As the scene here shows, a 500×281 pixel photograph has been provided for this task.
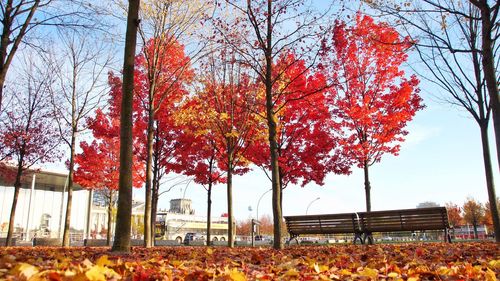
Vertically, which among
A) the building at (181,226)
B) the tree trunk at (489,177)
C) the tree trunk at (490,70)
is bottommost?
the building at (181,226)

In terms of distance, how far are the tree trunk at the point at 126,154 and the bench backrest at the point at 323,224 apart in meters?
5.93

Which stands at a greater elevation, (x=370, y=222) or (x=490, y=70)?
(x=490, y=70)

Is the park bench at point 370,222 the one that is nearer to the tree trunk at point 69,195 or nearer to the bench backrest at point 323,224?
the bench backrest at point 323,224

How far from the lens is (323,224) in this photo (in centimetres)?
1091

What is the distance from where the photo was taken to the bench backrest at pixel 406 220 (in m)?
9.80

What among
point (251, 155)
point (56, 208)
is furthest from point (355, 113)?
point (56, 208)

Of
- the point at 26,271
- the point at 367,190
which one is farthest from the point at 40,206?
the point at 26,271

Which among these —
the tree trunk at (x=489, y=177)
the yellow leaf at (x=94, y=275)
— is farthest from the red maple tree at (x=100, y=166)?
the yellow leaf at (x=94, y=275)

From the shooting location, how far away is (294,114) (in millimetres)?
17719

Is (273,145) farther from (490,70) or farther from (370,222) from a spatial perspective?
(490,70)

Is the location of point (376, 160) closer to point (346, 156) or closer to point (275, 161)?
point (346, 156)

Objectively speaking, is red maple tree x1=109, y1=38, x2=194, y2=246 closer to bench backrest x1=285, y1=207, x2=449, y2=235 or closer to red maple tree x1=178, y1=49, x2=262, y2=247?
red maple tree x1=178, y1=49, x2=262, y2=247

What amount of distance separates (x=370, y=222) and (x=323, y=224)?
1305 millimetres

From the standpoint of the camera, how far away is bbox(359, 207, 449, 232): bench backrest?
980 cm
